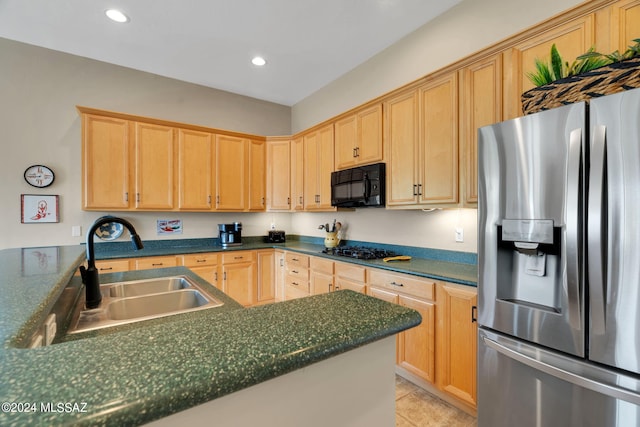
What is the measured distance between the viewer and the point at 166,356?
495 mm

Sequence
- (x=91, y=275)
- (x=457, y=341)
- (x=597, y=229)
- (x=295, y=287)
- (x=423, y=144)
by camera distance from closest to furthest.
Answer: (x=597, y=229), (x=91, y=275), (x=457, y=341), (x=423, y=144), (x=295, y=287)

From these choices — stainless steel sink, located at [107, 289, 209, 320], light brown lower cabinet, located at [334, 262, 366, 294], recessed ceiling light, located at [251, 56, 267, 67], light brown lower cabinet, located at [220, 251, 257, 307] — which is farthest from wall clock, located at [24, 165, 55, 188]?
light brown lower cabinet, located at [334, 262, 366, 294]

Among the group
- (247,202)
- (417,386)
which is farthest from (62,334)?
(247,202)

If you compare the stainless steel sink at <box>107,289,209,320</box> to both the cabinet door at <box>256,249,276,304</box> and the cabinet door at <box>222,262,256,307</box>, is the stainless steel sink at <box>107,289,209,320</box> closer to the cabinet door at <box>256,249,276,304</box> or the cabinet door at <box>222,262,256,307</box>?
the cabinet door at <box>222,262,256,307</box>

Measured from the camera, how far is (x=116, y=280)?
5.94ft

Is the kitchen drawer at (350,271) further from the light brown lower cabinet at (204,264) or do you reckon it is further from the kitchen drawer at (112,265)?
the kitchen drawer at (112,265)

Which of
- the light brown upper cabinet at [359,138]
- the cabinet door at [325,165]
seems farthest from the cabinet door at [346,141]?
the cabinet door at [325,165]

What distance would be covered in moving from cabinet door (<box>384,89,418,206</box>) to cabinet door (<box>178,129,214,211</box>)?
7.65 ft

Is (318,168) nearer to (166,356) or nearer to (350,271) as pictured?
(350,271)

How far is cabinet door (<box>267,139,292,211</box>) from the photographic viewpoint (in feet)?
13.7

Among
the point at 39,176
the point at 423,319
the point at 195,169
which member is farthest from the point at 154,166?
the point at 423,319

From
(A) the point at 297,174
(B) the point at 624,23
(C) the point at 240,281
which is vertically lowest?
(C) the point at 240,281

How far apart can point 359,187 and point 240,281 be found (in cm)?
202

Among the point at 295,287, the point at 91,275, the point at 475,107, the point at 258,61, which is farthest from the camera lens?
the point at 295,287
